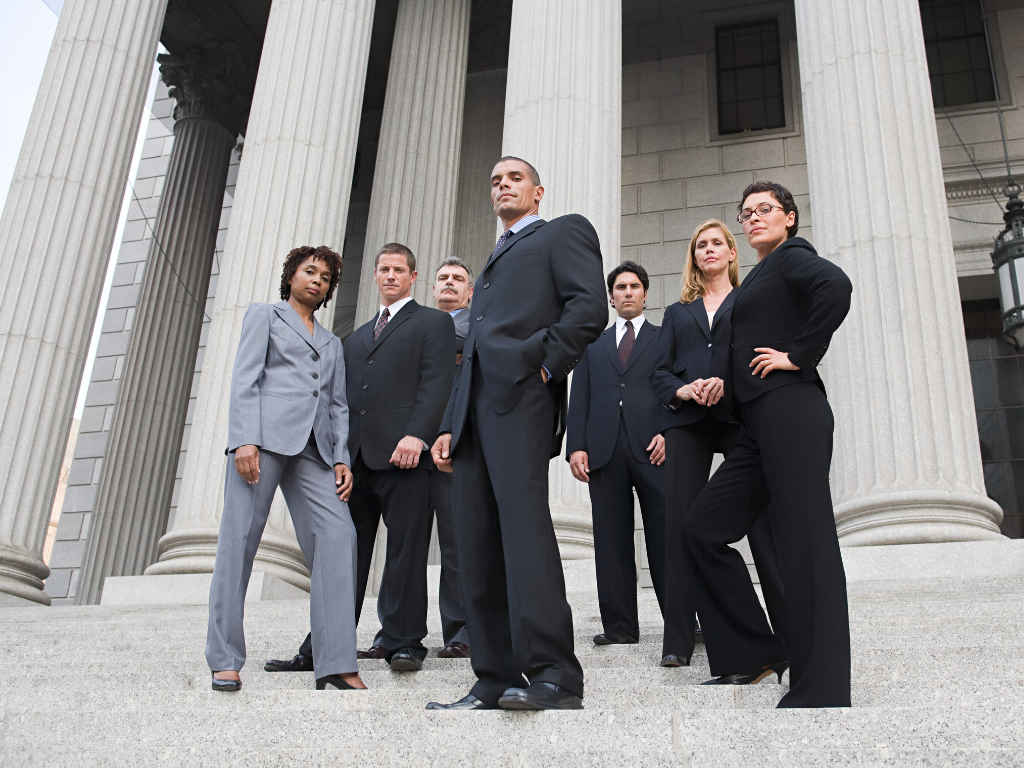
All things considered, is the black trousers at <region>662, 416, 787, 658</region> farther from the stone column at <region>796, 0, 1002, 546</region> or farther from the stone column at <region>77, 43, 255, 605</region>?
the stone column at <region>77, 43, 255, 605</region>

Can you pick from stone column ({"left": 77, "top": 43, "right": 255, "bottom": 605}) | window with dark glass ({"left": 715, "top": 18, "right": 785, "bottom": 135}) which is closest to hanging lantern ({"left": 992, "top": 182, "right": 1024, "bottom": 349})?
window with dark glass ({"left": 715, "top": 18, "right": 785, "bottom": 135})

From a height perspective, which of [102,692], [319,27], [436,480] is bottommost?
[102,692]

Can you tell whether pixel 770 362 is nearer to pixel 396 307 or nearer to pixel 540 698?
pixel 540 698

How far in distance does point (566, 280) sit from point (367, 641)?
3.28 metres

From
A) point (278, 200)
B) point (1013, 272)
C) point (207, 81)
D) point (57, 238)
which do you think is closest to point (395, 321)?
point (278, 200)

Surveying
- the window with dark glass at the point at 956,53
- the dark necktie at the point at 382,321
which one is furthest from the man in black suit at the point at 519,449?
the window with dark glass at the point at 956,53

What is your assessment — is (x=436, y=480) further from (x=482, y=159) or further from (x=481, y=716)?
(x=482, y=159)

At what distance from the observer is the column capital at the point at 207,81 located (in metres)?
19.1

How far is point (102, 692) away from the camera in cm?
428

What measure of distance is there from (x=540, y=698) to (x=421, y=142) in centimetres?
1249

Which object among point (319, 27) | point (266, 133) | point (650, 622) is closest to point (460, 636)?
point (650, 622)

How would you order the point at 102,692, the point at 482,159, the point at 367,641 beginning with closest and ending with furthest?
the point at 102,692
the point at 367,641
the point at 482,159

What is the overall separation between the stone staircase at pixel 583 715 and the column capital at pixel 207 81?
49.6 ft

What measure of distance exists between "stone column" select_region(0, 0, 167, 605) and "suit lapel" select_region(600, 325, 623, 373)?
6992 mm
